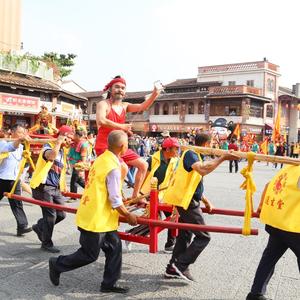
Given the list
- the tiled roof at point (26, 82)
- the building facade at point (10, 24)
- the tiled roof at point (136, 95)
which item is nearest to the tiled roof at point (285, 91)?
the tiled roof at point (136, 95)

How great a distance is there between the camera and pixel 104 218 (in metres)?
3.64

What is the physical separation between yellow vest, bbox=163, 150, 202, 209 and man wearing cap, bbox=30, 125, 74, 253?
1.70 meters

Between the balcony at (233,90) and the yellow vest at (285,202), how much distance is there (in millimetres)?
38758

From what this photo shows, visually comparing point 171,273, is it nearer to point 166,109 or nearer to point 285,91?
point 166,109

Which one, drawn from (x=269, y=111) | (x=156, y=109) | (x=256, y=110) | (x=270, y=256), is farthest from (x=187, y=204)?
(x=156, y=109)

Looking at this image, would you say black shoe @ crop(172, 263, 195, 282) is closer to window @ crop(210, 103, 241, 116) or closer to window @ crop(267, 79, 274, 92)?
window @ crop(210, 103, 241, 116)

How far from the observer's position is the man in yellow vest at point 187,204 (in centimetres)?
396

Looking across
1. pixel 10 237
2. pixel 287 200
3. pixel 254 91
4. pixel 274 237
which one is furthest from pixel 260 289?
pixel 254 91

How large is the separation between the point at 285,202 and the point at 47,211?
3.21 meters

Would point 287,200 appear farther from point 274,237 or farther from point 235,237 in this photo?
point 235,237

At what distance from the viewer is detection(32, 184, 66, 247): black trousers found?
5.06m

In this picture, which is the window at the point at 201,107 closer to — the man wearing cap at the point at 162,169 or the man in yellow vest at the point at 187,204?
the man wearing cap at the point at 162,169

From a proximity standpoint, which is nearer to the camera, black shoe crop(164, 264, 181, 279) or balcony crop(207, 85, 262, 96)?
black shoe crop(164, 264, 181, 279)

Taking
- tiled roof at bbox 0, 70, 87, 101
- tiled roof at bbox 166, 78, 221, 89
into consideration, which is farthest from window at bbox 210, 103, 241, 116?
tiled roof at bbox 0, 70, 87, 101
